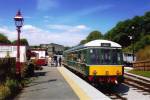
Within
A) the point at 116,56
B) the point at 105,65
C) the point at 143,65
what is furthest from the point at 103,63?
Result: the point at 143,65

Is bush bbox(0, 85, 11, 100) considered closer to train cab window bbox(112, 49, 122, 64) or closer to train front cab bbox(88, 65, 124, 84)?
train front cab bbox(88, 65, 124, 84)

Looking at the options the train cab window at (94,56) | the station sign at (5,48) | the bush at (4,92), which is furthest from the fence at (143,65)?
the bush at (4,92)

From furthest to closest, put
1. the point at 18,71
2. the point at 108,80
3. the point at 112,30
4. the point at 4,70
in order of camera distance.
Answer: the point at 112,30, the point at 108,80, the point at 18,71, the point at 4,70

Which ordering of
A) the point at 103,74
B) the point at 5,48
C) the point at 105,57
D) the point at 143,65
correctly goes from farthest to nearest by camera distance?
the point at 143,65 → the point at 5,48 → the point at 105,57 → the point at 103,74

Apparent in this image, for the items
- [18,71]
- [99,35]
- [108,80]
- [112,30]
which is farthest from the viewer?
[99,35]

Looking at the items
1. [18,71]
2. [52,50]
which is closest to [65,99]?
[18,71]

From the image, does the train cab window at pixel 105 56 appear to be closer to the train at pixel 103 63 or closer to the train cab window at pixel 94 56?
the train at pixel 103 63

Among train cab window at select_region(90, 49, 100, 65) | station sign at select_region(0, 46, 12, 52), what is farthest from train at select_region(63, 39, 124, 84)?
station sign at select_region(0, 46, 12, 52)

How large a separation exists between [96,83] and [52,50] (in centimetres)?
6095

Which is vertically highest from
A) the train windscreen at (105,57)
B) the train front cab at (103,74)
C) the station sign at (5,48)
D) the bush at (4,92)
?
the station sign at (5,48)

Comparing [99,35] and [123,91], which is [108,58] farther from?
[99,35]

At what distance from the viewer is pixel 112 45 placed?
22.0m

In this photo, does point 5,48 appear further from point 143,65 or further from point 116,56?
point 143,65

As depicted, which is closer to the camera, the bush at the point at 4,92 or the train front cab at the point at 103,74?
the bush at the point at 4,92
